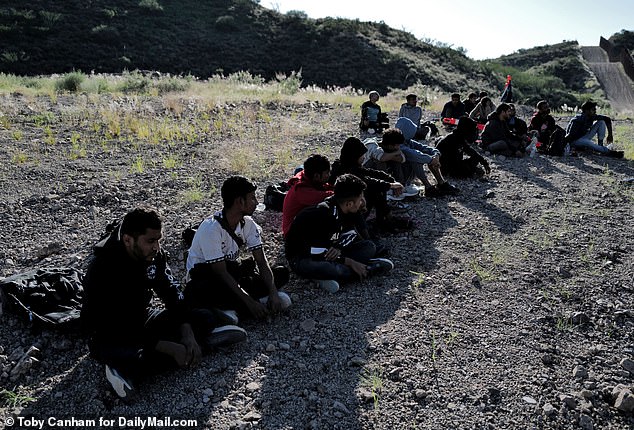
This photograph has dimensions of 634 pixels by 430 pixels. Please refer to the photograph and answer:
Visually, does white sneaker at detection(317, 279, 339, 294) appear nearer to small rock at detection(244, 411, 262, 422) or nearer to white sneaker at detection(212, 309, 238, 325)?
→ white sneaker at detection(212, 309, 238, 325)

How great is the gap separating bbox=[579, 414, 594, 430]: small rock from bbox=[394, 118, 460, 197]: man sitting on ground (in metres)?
3.89

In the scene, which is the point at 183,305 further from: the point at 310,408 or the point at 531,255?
the point at 531,255

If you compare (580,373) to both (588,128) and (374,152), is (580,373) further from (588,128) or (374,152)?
(588,128)

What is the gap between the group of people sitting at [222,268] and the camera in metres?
2.90

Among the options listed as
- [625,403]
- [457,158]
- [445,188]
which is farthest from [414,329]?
[457,158]

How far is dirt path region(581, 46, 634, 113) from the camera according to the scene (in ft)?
93.6

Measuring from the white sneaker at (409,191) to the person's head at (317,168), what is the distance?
203cm

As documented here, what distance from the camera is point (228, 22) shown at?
31.9 m

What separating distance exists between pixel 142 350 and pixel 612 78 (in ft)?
129

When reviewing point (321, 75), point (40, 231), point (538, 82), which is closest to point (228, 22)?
point (321, 75)

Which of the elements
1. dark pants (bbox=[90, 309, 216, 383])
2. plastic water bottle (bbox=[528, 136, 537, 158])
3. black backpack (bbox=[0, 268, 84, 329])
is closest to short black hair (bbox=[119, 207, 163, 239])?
dark pants (bbox=[90, 309, 216, 383])

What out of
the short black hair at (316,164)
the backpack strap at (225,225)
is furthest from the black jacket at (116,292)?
the short black hair at (316,164)

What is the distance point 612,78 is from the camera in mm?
34375

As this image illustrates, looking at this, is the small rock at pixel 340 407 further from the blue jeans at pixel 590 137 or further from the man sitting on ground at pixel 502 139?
the blue jeans at pixel 590 137
